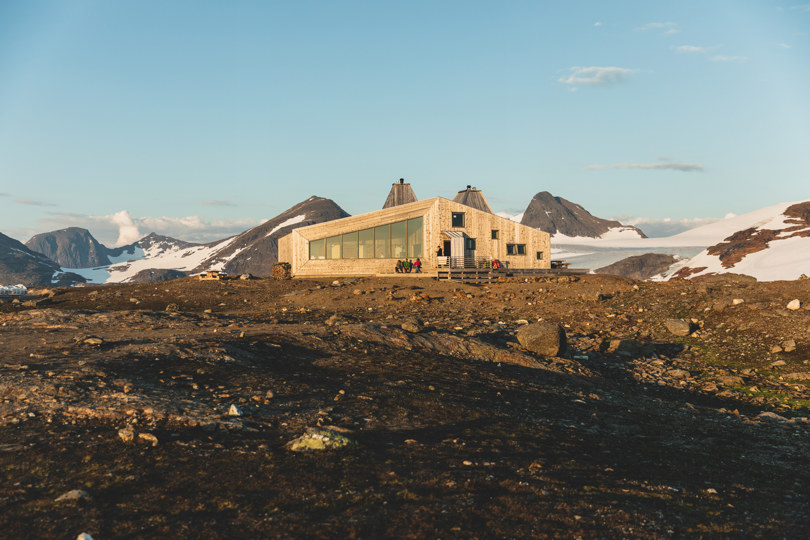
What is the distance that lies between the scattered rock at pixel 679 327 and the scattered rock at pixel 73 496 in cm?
2163

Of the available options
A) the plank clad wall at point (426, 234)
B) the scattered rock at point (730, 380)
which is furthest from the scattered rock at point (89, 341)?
the plank clad wall at point (426, 234)

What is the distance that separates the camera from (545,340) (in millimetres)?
16859

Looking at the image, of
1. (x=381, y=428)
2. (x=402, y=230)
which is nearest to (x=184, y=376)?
(x=381, y=428)

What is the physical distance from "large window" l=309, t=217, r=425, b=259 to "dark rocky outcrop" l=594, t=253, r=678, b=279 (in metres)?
131

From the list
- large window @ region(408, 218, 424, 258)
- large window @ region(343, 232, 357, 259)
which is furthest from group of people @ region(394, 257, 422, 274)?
large window @ region(343, 232, 357, 259)

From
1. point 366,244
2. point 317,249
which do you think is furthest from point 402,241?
point 317,249

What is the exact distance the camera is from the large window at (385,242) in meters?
41.3

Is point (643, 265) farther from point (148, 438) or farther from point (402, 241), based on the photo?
point (148, 438)

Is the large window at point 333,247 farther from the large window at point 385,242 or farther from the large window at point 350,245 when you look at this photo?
the large window at point 350,245

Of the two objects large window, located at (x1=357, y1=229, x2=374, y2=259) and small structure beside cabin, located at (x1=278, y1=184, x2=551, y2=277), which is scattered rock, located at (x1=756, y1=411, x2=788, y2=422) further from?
large window, located at (x1=357, y1=229, x2=374, y2=259)

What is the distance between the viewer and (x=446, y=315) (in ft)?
80.6

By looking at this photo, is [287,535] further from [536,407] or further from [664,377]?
[664,377]

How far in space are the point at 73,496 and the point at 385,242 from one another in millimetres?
36291

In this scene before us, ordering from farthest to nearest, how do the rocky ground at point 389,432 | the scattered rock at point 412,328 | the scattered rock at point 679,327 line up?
the scattered rock at point 679,327, the scattered rock at point 412,328, the rocky ground at point 389,432
